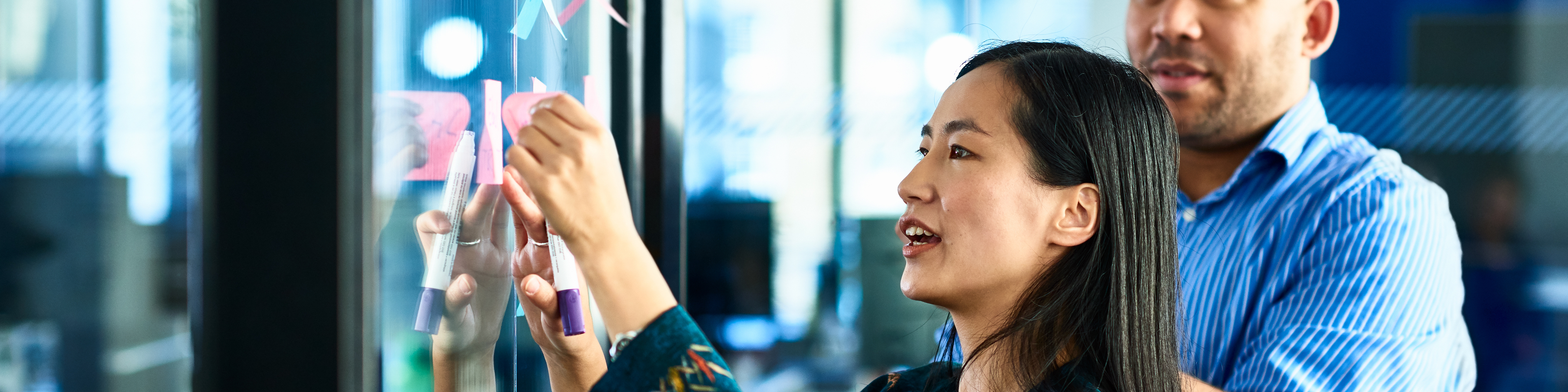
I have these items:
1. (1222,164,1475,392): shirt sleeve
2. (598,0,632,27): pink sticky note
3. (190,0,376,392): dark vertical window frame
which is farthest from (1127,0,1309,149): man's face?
(190,0,376,392): dark vertical window frame

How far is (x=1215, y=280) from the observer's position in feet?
3.64

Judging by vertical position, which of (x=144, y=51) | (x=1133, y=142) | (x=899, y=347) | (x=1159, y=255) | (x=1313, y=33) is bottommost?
(x=899, y=347)

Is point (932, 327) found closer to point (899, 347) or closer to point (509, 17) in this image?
point (899, 347)

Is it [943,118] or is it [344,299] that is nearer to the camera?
[344,299]

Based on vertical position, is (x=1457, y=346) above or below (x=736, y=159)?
below

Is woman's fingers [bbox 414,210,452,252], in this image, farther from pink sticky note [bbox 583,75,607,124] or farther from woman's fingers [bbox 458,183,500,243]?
pink sticky note [bbox 583,75,607,124]

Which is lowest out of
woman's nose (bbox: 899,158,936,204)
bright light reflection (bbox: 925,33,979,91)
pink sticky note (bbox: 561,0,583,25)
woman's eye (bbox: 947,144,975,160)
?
woman's nose (bbox: 899,158,936,204)

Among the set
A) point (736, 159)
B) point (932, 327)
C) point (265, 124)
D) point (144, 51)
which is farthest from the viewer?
point (144, 51)

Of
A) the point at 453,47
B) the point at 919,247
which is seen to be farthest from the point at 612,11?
the point at 919,247

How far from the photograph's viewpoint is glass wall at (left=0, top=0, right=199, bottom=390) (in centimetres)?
354

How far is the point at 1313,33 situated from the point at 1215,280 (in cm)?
37

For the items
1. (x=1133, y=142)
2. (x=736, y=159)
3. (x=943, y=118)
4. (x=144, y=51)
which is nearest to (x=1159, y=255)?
(x=1133, y=142)

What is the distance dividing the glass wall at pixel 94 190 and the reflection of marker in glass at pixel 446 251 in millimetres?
3556

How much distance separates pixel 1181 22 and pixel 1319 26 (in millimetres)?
187
